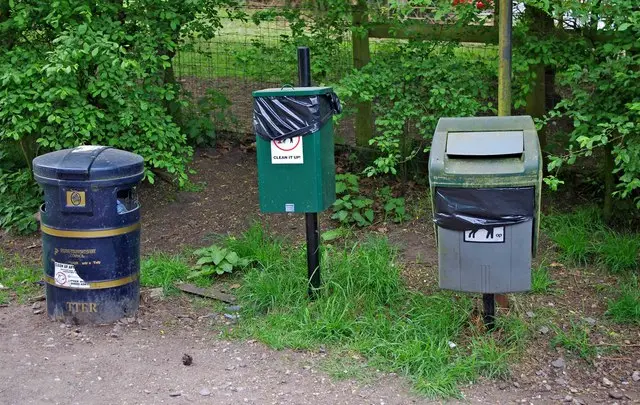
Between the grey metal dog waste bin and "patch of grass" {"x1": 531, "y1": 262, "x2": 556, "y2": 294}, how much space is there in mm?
1121

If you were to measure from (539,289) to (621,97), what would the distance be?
1.48 metres

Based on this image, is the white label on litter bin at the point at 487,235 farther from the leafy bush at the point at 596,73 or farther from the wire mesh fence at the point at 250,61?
the wire mesh fence at the point at 250,61

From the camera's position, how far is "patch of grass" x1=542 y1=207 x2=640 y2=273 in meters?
6.20

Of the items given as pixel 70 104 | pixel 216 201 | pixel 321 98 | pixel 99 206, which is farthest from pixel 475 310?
pixel 70 104

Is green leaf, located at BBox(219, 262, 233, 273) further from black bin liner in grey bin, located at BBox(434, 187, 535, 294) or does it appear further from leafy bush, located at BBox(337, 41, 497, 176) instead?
black bin liner in grey bin, located at BBox(434, 187, 535, 294)

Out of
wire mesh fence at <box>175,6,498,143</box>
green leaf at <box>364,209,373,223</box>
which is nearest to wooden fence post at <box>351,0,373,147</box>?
wire mesh fence at <box>175,6,498,143</box>

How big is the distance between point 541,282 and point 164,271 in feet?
8.93

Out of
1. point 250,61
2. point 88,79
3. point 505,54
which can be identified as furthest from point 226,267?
point 505,54

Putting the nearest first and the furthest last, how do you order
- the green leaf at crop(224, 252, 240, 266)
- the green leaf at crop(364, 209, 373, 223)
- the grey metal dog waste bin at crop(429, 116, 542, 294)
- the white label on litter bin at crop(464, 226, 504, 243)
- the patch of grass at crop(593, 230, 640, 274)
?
the grey metal dog waste bin at crop(429, 116, 542, 294)
the white label on litter bin at crop(464, 226, 504, 243)
the patch of grass at crop(593, 230, 640, 274)
the green leaf at crop(224, 252, 240, 266)
the green leaf at crop(364, 209, 373, 223)

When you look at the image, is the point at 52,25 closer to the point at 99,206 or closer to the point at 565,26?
the point at 99,206

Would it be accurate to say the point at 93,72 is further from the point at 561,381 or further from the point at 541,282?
the point at 561,381

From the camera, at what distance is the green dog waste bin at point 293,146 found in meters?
5.23

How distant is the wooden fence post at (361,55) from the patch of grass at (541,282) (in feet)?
8.08

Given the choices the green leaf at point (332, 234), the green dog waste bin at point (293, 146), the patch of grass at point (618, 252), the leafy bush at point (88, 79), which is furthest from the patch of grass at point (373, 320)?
the leafy bush at point (88, 79)
